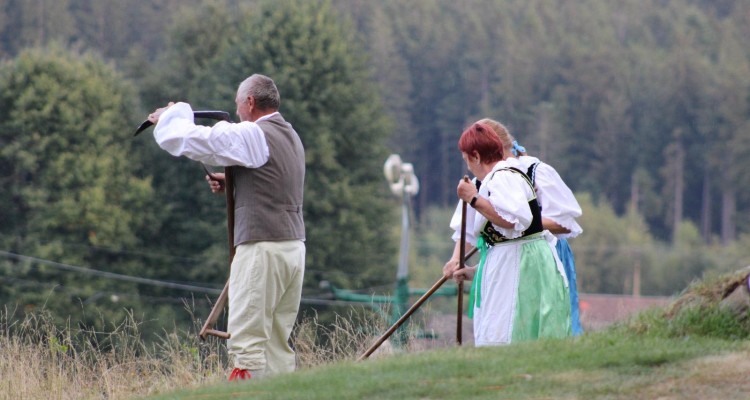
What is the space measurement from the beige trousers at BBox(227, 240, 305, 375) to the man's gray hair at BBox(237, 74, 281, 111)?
75cm

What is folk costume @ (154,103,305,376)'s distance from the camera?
636 cm

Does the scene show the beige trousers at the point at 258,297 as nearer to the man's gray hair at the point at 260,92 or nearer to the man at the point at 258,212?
the man at the point at 258,212

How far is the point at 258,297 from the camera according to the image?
255 inches

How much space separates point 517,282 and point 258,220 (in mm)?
1372

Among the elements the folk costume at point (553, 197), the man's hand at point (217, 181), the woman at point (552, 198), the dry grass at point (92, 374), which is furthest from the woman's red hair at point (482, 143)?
the dry grass at point (92, 374)

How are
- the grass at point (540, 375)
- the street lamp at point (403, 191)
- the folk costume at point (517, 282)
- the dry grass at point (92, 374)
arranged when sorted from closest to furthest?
the grass at point (540, 375)
the folk costume at point (517, 282)
the dry grass at point (92, 374)
the street lamp at point (403, 191)

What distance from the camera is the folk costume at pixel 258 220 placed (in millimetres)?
6355

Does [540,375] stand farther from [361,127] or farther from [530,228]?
[361,127]

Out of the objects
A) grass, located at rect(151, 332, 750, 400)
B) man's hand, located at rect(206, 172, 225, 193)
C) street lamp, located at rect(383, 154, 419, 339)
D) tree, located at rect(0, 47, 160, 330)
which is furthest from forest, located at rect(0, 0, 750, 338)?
street lamp, located at rect(383, 154, 419, 339)

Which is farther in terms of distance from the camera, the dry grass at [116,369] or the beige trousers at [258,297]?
the dry grass at [116,369]

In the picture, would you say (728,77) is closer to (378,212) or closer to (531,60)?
(531,60)

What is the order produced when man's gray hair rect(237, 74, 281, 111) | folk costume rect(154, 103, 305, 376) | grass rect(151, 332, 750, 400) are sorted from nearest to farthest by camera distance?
grass rect(151, 332, 750, 400)
folk costume rect(154, 103, 305, 376)
man's gray hair rect(237, 74, 281, 111)

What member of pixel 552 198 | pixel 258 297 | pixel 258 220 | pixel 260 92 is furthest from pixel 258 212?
pixel 552 198

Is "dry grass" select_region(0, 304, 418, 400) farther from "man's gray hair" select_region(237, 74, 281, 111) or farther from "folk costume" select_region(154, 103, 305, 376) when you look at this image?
"man's gray hair" select_region(237, 74, 281, 111)
